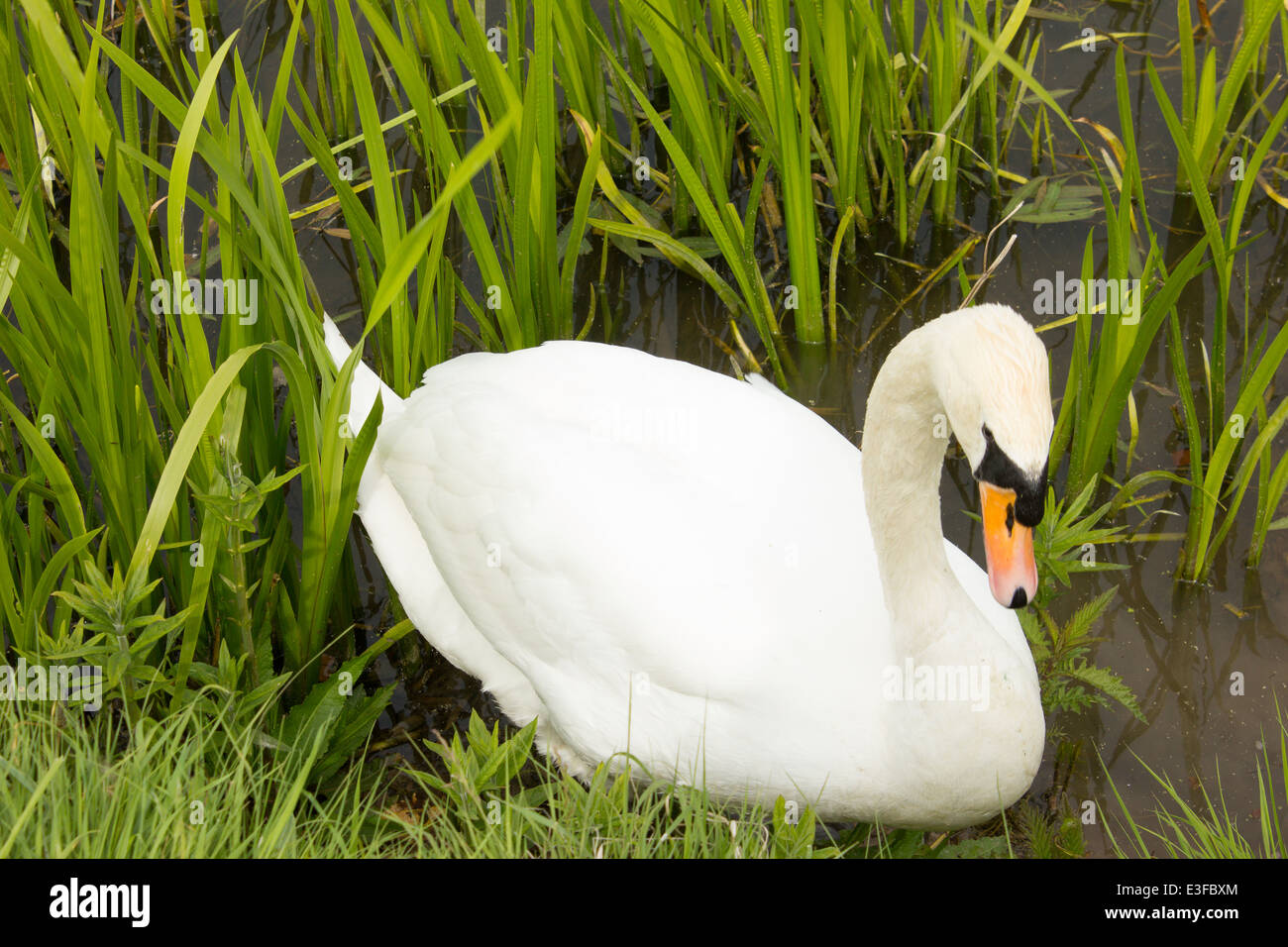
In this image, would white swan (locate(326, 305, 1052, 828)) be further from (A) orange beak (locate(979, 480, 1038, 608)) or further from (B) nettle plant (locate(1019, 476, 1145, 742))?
(B) nettle plant (locate(1019, 476, 1145, 742))

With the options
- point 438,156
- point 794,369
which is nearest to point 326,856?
point 438,156

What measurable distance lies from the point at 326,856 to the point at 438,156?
1.70 m

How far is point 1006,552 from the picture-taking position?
2.16 m

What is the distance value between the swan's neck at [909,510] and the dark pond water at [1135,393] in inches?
35.3

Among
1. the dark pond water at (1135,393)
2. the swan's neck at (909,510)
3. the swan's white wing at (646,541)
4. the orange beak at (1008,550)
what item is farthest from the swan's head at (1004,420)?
the dark pond water at (1135,393)

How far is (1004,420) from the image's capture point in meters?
2.01

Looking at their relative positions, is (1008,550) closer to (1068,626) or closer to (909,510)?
(909,510)

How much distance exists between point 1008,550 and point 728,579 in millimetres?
718

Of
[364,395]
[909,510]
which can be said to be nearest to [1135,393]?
[909,510]

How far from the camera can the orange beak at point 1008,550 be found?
6.97 ft

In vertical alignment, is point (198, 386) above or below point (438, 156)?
below

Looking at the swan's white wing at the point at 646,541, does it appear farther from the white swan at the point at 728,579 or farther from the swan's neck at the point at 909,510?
the swan's neck at the point at 909,510

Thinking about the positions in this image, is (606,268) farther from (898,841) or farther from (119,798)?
(119,798)

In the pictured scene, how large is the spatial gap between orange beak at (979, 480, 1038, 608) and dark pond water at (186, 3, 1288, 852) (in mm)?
1226
